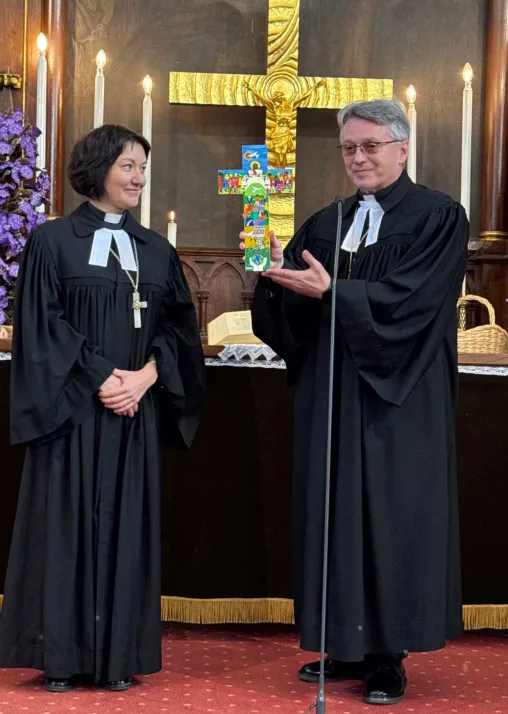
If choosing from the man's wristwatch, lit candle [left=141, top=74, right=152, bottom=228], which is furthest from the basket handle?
the man's wristwatch

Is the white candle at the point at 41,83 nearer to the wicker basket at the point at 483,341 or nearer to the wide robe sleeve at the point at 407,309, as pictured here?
the wicker basket at the point at 483,341

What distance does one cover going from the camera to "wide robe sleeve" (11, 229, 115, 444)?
411 centimetres

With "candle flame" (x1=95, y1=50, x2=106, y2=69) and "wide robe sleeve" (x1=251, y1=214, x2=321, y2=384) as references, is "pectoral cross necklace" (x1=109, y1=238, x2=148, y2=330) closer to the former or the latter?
"wide robe sleeve" (x1=251, y1=214, x2=321, y2=384)

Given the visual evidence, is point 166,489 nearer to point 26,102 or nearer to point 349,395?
point 349,395

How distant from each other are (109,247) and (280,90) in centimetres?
254

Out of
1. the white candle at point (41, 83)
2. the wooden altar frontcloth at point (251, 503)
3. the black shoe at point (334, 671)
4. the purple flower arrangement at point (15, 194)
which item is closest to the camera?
the black shoe at point (334, 671)

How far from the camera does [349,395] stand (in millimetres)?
4152

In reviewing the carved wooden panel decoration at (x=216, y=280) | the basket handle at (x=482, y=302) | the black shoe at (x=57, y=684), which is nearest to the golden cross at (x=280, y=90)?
the carved wooden panel decoration at (x=216, y=280)

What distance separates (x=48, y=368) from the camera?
4113mm

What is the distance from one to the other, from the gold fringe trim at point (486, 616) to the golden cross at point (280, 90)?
2326 mm

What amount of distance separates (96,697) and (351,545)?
3.28 ft

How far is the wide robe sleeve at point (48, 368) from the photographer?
4.11 metres

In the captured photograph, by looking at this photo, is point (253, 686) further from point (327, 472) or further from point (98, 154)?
point (98, 154)

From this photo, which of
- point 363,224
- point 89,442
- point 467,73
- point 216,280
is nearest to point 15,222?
point 216,280
